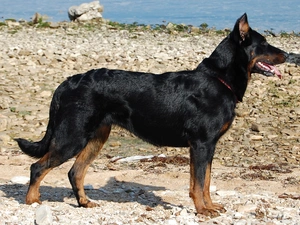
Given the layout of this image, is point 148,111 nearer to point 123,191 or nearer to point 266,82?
point 123,191

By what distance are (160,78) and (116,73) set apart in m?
0.49

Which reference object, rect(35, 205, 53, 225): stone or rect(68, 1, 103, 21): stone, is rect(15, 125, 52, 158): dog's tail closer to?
rect(35, 205, 53, 225): stone

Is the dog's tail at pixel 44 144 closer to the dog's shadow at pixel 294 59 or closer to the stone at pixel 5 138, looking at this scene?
the stone at pixel 5 138

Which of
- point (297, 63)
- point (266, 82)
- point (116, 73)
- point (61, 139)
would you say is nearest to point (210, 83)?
point (116, 73)

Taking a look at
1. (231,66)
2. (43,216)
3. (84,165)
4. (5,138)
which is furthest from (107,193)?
(5,138)

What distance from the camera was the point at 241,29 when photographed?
7.41 m

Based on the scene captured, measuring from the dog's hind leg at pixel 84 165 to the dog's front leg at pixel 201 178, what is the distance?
3.52 feet

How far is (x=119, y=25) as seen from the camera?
23641 millimetres

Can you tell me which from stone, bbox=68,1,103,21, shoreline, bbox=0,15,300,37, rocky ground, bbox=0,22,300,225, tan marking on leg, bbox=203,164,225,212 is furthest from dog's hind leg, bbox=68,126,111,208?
stone, bbox=68,1,103,21

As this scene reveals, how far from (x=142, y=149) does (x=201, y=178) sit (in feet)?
14.3

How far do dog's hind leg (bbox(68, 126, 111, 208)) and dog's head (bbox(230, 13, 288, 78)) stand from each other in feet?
5.72

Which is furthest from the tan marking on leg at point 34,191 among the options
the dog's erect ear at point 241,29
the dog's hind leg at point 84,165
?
the dog's erect ear at point 241,29

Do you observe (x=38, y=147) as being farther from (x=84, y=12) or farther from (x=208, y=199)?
(x=84, y=12)

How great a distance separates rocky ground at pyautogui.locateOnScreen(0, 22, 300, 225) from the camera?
731 centimetres
